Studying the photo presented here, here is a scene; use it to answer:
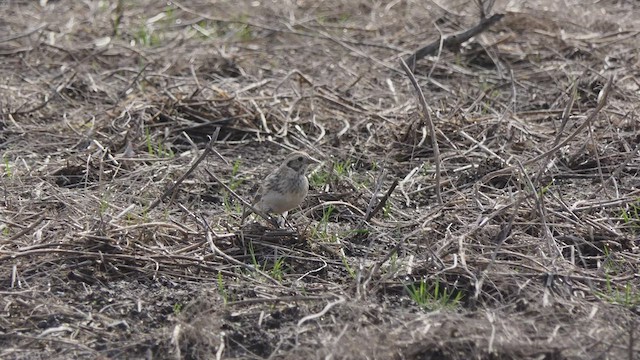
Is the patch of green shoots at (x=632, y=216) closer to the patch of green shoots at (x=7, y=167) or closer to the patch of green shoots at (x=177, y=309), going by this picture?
the patch of green shoots at (x=177, y=309)

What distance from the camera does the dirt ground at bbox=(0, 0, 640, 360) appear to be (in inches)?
188

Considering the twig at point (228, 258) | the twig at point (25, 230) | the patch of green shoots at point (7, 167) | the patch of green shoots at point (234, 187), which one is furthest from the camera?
the patch of green shoots at point (7, 167)

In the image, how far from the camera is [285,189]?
5.76 meters

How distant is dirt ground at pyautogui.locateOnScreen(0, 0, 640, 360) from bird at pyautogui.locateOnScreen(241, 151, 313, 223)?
139 mm

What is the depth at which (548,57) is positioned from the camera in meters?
9.23

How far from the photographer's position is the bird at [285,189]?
18.9ft

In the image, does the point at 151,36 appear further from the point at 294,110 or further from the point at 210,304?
the point at 210,304

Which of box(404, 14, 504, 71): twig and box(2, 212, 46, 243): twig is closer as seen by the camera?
box(2, 212, 46, 243): twig

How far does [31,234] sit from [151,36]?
4672 mm

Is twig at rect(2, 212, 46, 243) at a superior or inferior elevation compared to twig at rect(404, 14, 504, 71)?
superior

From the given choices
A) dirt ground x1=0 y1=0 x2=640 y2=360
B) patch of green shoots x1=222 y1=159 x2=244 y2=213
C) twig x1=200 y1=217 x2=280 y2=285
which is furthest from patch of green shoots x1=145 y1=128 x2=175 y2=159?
twig x1=200 y1=217 x2=280 y2=285

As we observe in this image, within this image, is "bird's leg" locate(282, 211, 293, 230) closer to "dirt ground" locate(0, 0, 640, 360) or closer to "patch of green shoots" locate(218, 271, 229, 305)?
"dirt ground" locate(0, 0, 640, 360)

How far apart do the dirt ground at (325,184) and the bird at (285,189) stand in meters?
0.14

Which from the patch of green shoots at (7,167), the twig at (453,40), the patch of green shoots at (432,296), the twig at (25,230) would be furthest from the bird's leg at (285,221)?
the twig at (453,40)
